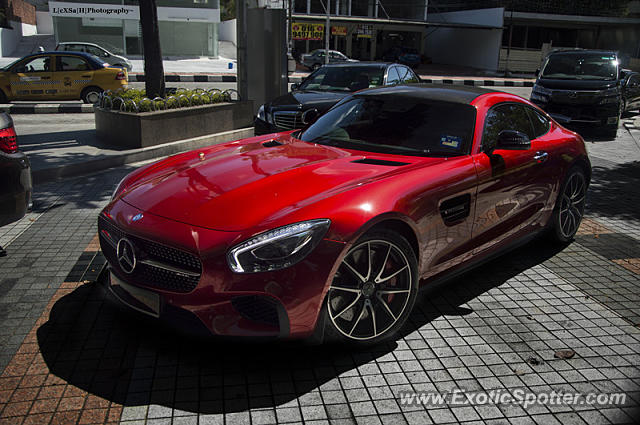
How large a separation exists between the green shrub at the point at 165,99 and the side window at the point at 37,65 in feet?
20.8

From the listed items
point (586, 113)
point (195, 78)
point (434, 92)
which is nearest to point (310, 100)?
point (434, 92)

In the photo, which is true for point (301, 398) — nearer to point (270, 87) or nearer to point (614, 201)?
point (614, 201)

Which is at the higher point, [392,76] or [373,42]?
[373,42]

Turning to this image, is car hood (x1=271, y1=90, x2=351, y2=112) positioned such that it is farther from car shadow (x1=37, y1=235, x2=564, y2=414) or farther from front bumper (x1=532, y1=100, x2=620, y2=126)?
front bumper (x1=532, y1=100, x2=620, y2=126)

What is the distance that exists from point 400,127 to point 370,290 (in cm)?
156

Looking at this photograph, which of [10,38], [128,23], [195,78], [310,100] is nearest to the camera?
[310,100]

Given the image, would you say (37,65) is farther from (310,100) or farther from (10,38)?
(10,38)

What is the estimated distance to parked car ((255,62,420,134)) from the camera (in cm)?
915

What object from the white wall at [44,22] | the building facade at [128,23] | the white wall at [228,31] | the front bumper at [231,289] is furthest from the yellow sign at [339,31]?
the front bumper at [231,289]

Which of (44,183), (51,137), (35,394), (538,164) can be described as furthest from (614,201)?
(51,137)

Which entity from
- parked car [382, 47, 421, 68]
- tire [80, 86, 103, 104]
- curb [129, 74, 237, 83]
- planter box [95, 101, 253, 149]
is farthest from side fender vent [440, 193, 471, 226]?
parked car [382, 47, 421, 68]

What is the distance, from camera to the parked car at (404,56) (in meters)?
41.4

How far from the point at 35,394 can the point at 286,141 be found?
262cm

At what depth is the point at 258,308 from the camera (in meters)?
2.99
